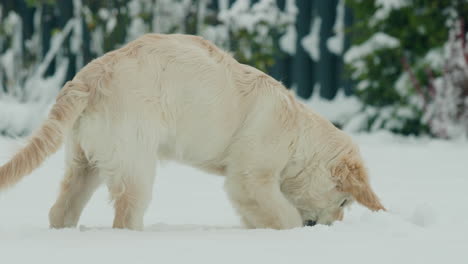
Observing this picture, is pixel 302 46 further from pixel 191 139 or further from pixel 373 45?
pixel 191 139

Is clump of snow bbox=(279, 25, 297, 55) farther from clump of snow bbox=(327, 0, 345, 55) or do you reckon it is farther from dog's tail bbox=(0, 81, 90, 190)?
dog's tail bbox=(0, 81, 90, 190)

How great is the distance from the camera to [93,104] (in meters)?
3.21

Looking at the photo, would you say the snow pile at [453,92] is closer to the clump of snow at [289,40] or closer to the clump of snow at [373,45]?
the clump of snow at [373,45]

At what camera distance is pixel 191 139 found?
11.5 feet

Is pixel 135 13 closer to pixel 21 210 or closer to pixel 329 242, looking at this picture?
pixel 21 210

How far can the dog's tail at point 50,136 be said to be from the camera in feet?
9.86

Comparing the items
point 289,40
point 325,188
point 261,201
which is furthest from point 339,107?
point 261,201

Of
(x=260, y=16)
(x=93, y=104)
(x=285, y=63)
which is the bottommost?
(x=285, y=63)

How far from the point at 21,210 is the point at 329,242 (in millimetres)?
2429

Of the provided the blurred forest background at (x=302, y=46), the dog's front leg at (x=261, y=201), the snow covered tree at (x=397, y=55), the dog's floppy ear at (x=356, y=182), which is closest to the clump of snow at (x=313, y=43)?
the blurred forest background at (x=302, y=46)

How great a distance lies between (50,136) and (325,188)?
5.32 feet

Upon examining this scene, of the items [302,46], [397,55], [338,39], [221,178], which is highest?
[397,55]

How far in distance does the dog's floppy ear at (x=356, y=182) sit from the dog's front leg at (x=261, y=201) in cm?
35

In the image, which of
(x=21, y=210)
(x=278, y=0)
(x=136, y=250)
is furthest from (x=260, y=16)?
(x=136, y=250)
